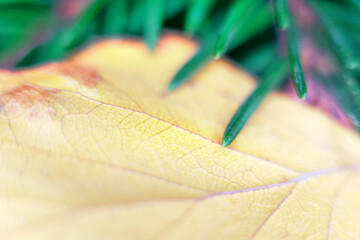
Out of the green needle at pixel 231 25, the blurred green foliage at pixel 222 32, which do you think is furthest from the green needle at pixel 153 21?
the green needle at pixel 231 25

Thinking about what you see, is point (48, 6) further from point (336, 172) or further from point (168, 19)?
point (336, 172)

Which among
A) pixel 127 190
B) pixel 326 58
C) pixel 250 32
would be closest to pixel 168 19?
pixel 250 32

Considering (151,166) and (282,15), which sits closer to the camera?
(151,166)

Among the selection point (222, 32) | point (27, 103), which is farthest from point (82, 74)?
point (222, 32)

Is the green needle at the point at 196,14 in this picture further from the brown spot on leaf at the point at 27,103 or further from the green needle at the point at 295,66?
the brown spot on leaf at the point at 27,103

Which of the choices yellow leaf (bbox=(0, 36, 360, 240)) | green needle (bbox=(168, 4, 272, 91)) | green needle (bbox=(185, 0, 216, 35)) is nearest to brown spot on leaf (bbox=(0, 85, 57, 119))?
yellow leaf (bbox=(0, 36, 360, 240))

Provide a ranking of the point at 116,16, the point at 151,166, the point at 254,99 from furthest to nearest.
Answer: the point at 116,16
the point at 254,99
the point at 151,166

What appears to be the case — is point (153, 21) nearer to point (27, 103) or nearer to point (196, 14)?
point (196, 14)
